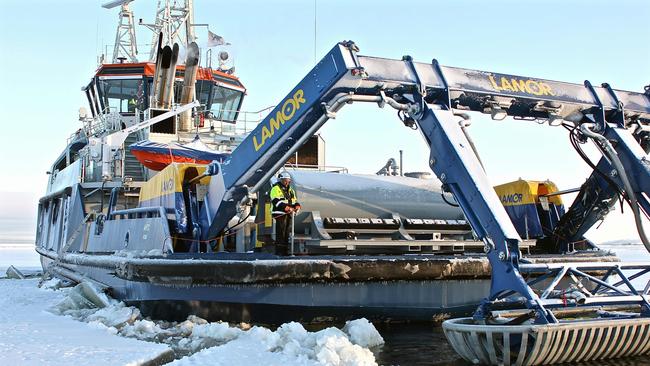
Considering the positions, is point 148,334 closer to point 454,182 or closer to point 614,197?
point 454,182

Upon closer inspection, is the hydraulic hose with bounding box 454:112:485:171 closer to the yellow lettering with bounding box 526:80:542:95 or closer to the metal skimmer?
the yellow lettering with bounding box 526:80:542:95

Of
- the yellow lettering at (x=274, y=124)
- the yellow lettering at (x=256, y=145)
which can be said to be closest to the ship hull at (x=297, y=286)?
the yellow lettering at (x=256, y=145)

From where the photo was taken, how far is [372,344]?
6.23 meters

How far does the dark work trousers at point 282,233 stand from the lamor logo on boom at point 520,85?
8.94ft

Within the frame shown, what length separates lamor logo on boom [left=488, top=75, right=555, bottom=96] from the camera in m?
6.79

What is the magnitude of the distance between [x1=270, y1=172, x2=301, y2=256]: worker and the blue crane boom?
0.36 meters

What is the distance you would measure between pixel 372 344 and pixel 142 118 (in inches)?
366

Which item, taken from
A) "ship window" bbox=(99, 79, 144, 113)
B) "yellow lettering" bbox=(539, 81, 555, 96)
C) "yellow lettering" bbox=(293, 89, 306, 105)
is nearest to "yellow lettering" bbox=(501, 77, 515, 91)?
"yellow lettering" bbox=(539, 81, 555, 96)

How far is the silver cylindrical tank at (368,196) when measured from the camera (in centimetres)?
804

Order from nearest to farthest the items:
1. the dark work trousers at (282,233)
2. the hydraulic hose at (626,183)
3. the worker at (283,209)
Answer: the hydraulic hose at (626,183), the worker at (283,209), the dark work trousers at (282,233)

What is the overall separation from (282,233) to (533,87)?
10.6 feet

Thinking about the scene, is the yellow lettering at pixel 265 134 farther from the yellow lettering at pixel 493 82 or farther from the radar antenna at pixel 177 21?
the radar antenna at pixel 177 21

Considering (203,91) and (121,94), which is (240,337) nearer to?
(203,91)

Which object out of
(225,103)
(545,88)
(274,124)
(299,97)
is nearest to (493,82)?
(545,88)
